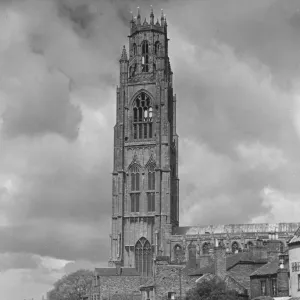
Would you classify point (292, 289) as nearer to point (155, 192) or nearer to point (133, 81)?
point (155, 192)

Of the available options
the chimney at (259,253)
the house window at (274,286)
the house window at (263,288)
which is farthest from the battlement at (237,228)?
the house window at (274,286)

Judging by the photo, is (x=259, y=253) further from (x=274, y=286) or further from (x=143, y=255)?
(x=143, y=255)

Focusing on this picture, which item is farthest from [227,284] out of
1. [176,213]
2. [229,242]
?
[176,213]

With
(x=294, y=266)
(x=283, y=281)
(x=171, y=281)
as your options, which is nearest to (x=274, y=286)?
(x=283, y=281)

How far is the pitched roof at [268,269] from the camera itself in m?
75.5

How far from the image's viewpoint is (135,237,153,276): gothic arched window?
14125 cm

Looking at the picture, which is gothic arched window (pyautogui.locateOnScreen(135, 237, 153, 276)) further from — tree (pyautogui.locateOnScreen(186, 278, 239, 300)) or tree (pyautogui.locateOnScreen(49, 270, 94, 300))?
tree (pyautogui.locateOnScreen(186, 278, 239, 300))

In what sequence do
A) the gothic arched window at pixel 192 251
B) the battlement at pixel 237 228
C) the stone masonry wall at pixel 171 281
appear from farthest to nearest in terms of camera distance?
1. the battlement at pixel 237 228
2. the gothic arched window at pixel 192 251
3. the stone masonry wall at pixel 171 281

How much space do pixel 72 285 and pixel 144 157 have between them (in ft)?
82.6

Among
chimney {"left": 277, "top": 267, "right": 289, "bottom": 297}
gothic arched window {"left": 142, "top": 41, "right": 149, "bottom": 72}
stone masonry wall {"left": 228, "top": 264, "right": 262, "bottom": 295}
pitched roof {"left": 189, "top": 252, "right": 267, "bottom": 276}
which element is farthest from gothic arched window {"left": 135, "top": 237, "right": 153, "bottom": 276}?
chimney {"left": 277, "top": 267, "right": 289, "bottom": 297}

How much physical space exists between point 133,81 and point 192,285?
8010cm

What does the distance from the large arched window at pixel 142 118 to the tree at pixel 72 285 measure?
25813 millimetres

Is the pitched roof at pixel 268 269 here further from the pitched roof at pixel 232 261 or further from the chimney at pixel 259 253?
the chimney at pixel 259 253

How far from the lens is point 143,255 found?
143 meters
